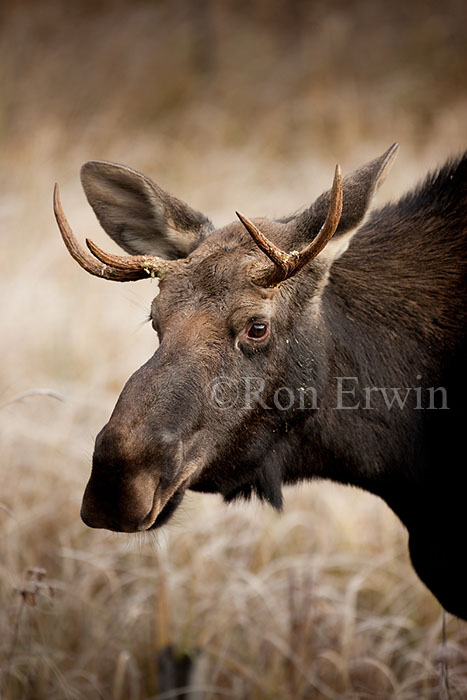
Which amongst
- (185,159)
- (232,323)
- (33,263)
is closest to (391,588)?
(232,323)

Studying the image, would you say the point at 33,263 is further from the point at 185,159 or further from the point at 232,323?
the point at 232,323

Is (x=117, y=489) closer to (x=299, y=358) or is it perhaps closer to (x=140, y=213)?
(x=299, y=358)

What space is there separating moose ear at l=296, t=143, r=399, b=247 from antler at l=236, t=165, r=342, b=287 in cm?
19

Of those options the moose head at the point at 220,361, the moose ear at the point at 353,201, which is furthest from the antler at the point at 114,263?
the moose ear at the point at 353,201

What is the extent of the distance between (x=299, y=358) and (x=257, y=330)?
0.20 meters

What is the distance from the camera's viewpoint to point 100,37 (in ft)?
43.8

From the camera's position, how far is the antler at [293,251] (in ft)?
7.77

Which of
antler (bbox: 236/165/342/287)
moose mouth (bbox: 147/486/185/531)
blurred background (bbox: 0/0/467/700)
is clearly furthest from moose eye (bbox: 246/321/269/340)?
blurred background (bbox: 0/0/467/700)

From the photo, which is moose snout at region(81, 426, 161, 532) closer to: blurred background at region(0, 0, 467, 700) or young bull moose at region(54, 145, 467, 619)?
young bull moose at region(54, 145, 467, 619)

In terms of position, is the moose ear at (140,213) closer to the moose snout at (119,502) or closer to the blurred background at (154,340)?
the blurred background at (154,340)

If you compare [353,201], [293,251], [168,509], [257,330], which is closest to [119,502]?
[168,509]

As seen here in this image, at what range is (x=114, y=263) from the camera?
2.63 metres

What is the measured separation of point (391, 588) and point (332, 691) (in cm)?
76

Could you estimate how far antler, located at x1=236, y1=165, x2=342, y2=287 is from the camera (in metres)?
2.37
